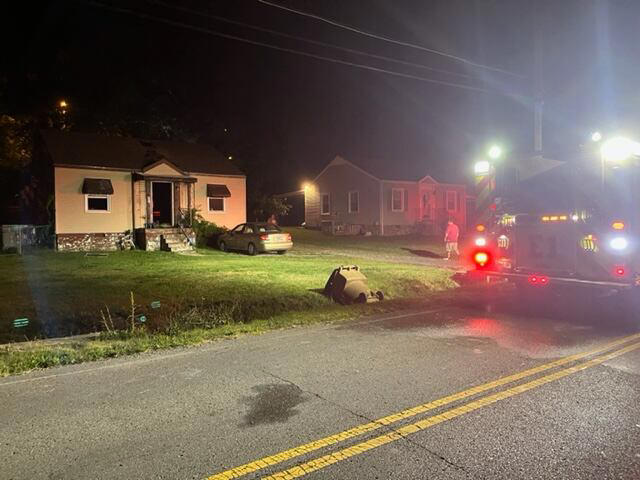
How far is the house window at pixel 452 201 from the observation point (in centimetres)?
3562

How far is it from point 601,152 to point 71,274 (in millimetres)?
12254

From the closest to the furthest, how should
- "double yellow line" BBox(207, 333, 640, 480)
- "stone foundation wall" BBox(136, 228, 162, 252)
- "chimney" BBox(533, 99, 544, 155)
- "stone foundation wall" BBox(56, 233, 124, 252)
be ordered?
1. "double yellow line" BBox(207, 333, 640, 480)
2. "chimney" BBox(533, 99, 544, 155)
3. "stone foundation wall" BBox(56, 233, 124, 252)
4. "stone foundation wall" BBox(136, 228, 162, 252)

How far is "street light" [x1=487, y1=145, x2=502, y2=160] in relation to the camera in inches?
375

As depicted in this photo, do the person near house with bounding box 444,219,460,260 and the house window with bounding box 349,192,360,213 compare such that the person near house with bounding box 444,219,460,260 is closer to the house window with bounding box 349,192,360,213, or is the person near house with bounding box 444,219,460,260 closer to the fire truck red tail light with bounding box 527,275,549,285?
the fire truck red tail light with bounding box 527,275,549,285

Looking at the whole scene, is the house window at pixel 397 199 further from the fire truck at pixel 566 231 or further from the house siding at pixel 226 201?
the fire truck at pixel 566 231

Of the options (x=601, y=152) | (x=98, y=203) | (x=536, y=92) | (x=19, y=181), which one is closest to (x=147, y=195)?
(x=98, y=203)

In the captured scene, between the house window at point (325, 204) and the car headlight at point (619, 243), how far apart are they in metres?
28.1

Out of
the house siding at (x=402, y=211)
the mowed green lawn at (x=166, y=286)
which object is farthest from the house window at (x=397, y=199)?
the mowed green lawn at (x=166, y=286)

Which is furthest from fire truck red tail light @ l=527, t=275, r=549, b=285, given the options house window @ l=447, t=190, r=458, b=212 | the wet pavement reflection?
house window @ l=447, t=190, r=458, b=212

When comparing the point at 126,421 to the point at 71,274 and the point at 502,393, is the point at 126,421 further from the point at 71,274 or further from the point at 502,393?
the point at 71,274

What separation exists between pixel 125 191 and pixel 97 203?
4.17ft

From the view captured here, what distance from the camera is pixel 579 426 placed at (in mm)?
4113

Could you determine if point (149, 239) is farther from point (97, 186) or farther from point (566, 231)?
point (566, 231)

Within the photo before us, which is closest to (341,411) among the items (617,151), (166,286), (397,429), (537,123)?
(397,429)
